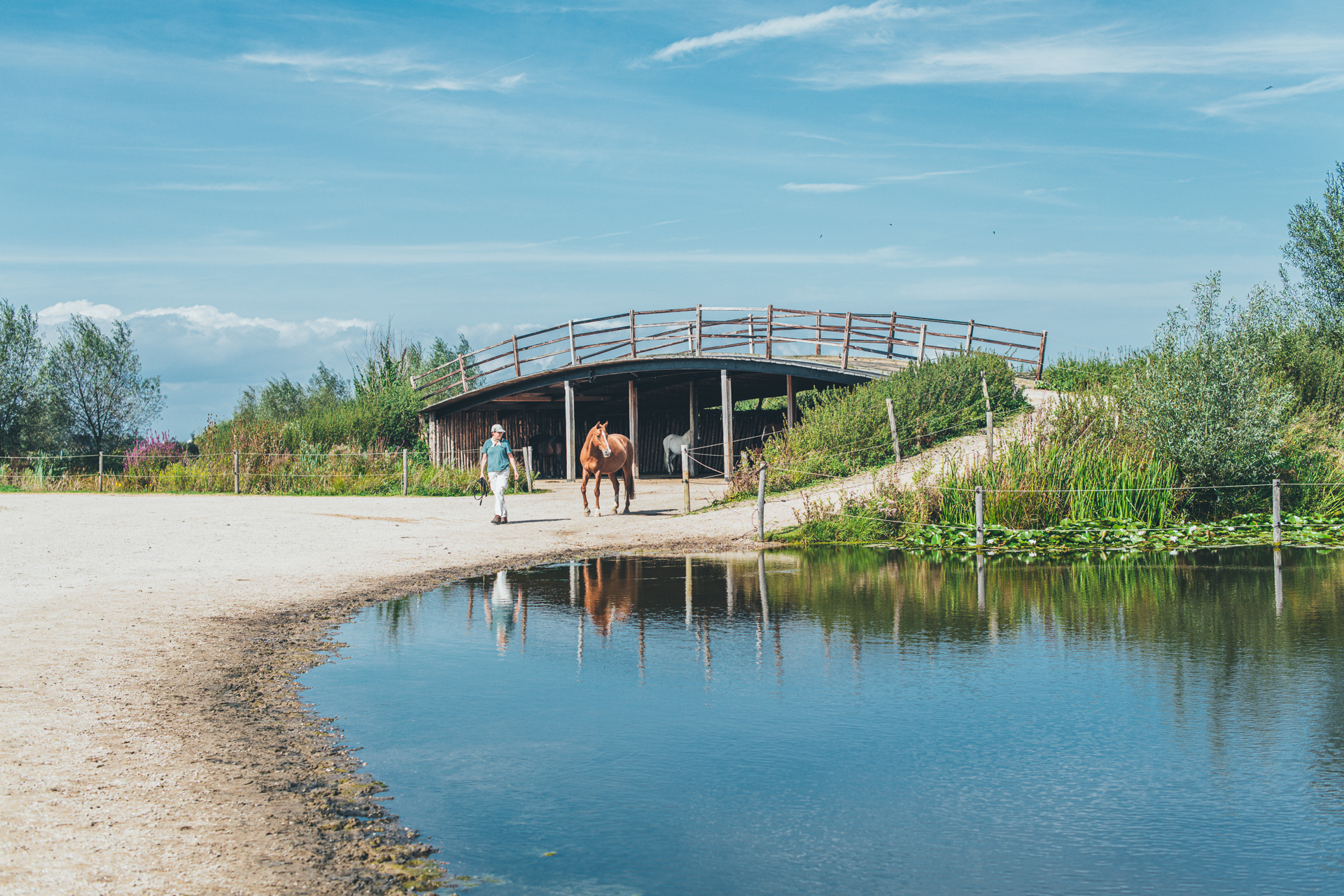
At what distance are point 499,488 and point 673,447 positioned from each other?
16.3 m

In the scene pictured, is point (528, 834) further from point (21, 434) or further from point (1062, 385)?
point (21, 434)

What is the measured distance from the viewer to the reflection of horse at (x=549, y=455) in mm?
38969

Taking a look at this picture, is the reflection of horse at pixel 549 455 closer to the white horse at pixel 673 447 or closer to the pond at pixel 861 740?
the white horse at pixel 673 447

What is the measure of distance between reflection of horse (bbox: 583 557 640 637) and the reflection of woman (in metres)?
0.80

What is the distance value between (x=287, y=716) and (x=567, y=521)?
46.7 feet

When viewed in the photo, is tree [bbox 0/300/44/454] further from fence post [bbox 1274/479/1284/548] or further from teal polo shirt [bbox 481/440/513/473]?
fence post [bbox 1274/479/1284/548]

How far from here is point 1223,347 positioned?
1977 centimetres

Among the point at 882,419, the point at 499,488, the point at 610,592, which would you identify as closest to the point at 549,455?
the point at 882,419

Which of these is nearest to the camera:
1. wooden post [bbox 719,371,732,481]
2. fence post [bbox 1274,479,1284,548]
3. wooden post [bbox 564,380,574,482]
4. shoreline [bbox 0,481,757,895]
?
shoreline [bbox 0,481,757,895]

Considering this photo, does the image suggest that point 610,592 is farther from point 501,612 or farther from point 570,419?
point 570,419

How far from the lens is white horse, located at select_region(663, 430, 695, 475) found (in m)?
36.0

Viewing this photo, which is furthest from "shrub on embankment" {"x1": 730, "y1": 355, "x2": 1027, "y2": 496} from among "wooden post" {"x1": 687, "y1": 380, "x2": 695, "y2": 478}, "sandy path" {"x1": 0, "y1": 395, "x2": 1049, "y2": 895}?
"wooden post" {"x1": 687, "y1": 380, "x2": 695, "y2": 478}

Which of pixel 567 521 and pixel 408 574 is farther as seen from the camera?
pixel 567 521

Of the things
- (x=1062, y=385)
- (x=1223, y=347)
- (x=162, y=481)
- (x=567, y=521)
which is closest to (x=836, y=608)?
(x=567, y=521)
